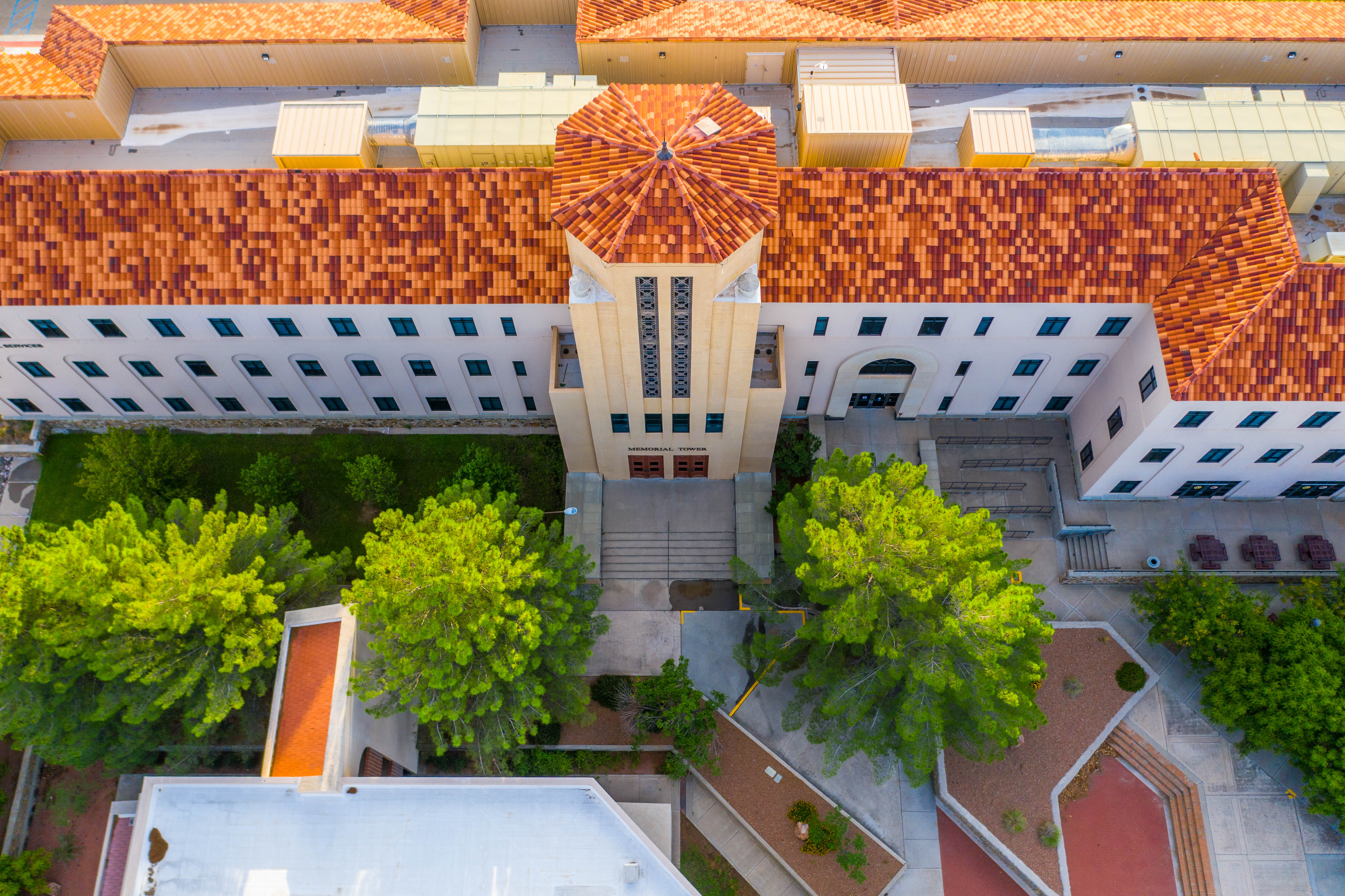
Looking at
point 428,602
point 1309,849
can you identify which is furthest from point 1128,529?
point 428,602

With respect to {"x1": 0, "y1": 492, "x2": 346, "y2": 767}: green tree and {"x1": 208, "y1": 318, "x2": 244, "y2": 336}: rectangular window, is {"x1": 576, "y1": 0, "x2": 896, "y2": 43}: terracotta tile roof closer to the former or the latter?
{"x1": 208, "y1": 318, "x2": 244, "y2": 336}: rectangular window

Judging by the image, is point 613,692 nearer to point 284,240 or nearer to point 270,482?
point 270,482

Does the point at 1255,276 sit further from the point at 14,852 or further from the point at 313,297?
the point at 14,852

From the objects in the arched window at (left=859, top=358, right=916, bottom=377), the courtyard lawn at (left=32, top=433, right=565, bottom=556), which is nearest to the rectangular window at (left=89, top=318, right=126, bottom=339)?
the courtyard lawn at (left=32, top=433, right=565, bottom=556)

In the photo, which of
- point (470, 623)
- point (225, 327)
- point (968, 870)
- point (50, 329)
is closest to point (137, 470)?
point (50, 329)

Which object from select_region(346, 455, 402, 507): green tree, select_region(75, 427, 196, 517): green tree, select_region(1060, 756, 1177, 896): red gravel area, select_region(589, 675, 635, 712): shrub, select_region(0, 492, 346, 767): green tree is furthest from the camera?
select_region(346, 455, 402, 507): green tree

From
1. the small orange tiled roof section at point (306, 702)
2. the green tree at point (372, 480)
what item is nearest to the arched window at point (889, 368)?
the green tree at point (372, 480)

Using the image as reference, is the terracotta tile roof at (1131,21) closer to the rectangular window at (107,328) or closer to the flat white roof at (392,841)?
the flat white roof at (392,841)
